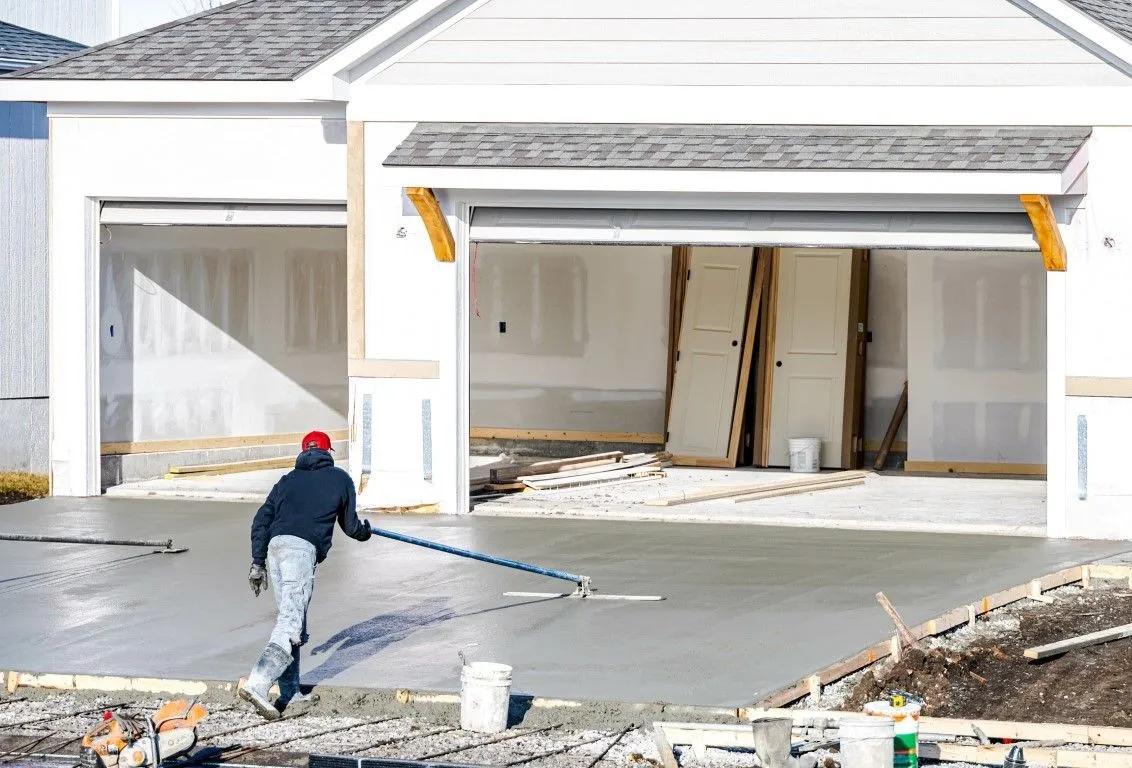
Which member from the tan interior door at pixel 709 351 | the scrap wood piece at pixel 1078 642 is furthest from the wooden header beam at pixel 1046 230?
the tan interior door at pixel 709 351

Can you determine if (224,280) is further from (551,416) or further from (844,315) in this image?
(844,315)

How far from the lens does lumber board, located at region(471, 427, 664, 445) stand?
22.7 metres

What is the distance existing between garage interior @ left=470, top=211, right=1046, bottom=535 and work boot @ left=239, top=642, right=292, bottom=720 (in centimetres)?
858

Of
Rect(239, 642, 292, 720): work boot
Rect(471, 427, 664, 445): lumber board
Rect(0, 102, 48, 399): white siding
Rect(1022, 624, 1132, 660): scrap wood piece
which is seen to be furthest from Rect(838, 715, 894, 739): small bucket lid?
Rect(0, 102, 48, 399): white siding

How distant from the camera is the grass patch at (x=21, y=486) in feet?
64.1

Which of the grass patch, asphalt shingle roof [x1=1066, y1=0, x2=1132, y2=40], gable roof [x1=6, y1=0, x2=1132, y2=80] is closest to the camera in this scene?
asphalt shingle roof [x1=1066, y1=0, x2=1132, y2=40]

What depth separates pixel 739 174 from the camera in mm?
15961

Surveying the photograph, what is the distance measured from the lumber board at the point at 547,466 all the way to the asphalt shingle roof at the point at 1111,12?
24.0 feet

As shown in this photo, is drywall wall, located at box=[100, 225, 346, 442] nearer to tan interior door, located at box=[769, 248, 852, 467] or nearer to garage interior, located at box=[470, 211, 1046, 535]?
garage interior, located at box=[470, 211, 1046, 535]

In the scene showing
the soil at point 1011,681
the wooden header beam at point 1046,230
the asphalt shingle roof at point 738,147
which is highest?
the asphalt shingle roof at point 738,147

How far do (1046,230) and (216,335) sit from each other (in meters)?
9.93

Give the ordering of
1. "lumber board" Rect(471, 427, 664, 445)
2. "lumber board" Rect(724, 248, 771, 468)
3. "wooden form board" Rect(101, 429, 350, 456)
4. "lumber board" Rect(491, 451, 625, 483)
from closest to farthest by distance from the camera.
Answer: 1. "lumber board" Rect(491, 451, 625, 483)
2. "wooden form board" Rect(101, 429, 350, 456)
3. "lumber board" Rect(724, 248, 771, 468)
4. "lumber board" Rect(471, 427, 664, 445)

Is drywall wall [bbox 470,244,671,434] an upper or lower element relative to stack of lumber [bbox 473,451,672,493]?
upper

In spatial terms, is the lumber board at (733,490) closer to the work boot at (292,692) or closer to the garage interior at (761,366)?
the garage interior at (761,366)
